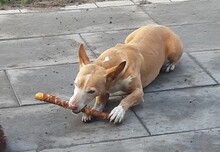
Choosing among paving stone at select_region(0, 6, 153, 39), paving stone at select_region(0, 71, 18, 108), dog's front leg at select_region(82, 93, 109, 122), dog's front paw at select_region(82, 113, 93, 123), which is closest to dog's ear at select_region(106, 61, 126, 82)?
dog's front leg at select_region(82, 93, 109, 122)

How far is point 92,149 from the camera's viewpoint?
5637 millimetres

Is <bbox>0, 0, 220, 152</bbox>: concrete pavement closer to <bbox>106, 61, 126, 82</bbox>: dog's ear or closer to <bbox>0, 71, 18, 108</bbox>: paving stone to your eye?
<bbox>0, 71, 18, 108</bbox>: paving stone

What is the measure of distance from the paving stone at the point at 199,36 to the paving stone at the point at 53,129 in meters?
2.11

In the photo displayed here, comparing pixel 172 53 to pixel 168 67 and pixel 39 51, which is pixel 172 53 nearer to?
pixel 168 67

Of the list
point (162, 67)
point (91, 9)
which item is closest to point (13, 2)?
point (91, 9)

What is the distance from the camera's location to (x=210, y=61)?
24.9ft

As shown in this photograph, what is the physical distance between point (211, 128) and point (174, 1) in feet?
13.6

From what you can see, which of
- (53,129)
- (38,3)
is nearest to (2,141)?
(53,129)

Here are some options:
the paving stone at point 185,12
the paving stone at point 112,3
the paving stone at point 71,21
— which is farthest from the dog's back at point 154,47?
the paving stone at point 112,3

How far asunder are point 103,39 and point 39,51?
0.93 meters

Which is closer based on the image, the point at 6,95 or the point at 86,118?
the point at 86,118

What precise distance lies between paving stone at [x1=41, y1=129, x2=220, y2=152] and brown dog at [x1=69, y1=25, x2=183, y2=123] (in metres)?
0.39

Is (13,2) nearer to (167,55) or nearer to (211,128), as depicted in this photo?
(167,55)

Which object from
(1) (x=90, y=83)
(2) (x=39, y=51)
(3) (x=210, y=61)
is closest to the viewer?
(1) (x=90, y=83)
